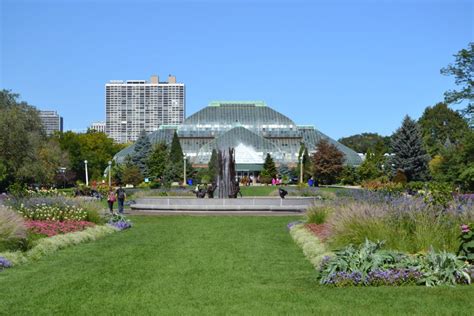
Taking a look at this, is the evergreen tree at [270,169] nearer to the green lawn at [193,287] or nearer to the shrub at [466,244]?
the green lawn at [193,287]

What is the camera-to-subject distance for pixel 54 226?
19.9 meters

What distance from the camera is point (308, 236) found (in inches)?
722

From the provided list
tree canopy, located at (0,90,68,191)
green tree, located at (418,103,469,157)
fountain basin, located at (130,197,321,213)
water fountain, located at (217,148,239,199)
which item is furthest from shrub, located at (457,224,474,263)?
green tree, located at (418,103,469,157)

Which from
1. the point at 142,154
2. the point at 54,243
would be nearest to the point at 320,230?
the point at 54,243

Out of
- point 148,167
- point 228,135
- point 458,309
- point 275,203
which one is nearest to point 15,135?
point 275,203

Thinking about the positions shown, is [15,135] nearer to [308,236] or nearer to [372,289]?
[308,236]

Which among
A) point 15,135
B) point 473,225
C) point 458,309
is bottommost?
point 458,309

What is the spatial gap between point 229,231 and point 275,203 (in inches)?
517

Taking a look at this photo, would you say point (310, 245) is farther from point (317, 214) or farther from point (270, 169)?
point (270, 169)

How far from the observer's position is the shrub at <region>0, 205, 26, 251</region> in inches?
589

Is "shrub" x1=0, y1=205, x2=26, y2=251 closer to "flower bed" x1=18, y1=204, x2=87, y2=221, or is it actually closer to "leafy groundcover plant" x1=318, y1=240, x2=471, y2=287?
"flower bed" x1=18, y1=204, x2=87, y2=221

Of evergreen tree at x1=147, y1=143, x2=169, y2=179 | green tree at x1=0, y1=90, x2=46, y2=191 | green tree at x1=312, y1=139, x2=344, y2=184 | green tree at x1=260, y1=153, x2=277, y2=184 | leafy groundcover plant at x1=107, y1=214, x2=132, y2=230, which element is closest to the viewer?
leafy groundcover plant at x1=107, y1=214, x2=132, y2=230

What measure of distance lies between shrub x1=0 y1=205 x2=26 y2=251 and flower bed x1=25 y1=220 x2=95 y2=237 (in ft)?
5.97

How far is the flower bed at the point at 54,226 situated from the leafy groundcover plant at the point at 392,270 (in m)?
9.21
